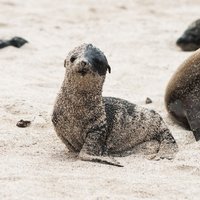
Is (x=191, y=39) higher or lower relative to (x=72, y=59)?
lower

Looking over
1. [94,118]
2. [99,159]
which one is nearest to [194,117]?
[94,118]

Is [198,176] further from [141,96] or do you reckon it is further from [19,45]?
[19,45]

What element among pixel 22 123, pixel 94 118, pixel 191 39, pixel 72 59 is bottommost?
pixel 191 39

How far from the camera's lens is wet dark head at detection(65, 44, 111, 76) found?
4582 mm

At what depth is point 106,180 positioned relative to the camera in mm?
4254

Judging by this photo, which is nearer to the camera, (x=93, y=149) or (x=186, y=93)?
(x=93, y=149)

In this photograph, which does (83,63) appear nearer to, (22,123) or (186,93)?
(22,123)

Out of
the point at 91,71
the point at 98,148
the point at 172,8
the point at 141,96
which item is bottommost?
the point at 172,8

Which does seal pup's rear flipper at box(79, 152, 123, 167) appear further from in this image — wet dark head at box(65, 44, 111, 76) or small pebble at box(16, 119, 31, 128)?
small pebble at box(16, 119, 31, 128)

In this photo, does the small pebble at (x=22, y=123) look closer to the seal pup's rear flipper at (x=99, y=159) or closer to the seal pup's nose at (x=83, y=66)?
the seal pup's rear flipper at (x=99, y=159)

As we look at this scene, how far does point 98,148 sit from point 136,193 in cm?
76

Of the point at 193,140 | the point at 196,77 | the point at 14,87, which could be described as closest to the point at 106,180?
the point at 193,140

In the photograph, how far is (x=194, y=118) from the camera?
226 inches

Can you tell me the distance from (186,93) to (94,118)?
52.7 inches
